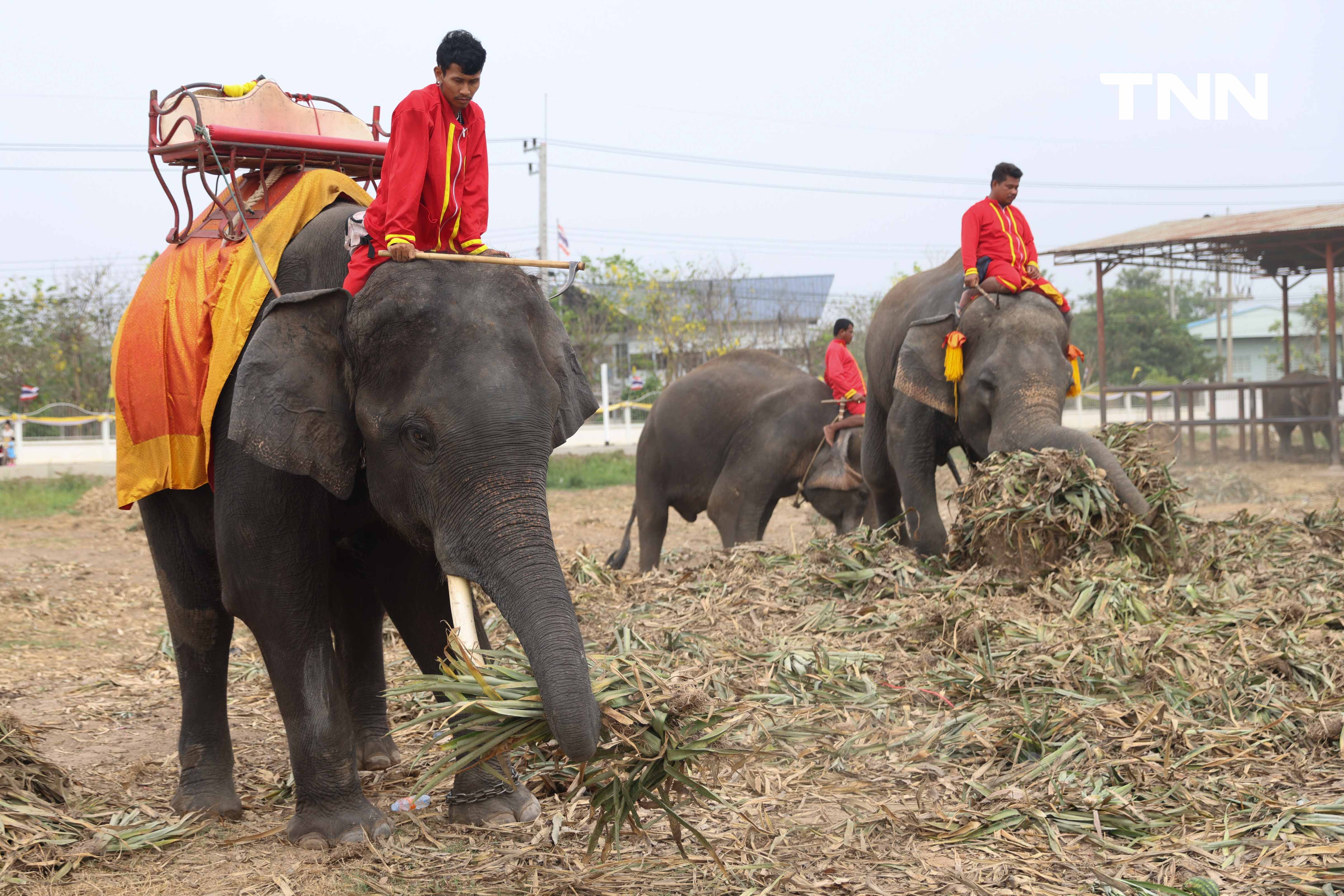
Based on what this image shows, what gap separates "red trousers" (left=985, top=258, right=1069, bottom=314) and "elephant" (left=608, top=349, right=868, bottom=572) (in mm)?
2902

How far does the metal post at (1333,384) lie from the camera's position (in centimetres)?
1802

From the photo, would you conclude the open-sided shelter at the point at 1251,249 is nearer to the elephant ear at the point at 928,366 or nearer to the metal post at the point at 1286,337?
the metal post at the point at 1286,337

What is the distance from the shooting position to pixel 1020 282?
25.1 ft

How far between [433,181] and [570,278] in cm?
53

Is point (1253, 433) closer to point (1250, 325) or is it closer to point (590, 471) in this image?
point (590, 471)

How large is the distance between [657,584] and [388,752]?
2.65 metres

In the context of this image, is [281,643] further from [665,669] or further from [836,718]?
[836,718]

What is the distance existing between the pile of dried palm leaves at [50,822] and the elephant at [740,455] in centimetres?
604

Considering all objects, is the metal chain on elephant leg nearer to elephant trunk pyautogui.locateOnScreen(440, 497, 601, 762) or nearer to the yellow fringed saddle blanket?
elephant trunk pyautogui.locateOnScreen(440, 497, 601, 762)

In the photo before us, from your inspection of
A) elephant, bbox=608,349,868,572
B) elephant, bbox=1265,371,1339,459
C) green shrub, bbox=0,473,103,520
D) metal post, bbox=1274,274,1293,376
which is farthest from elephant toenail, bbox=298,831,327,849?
metal post, bbox=1274,274,1293,376

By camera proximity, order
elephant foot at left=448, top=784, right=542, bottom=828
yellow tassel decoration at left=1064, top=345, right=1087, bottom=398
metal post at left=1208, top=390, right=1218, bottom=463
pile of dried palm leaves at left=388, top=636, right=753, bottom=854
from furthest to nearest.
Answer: metal post at left=1208, top=390, right=1218, bottom=463 → yellow tassel decoration at left=1064, top=345, right=1087, bottom=398 → elephant foot at left=448, top=784, right=542, bottom=828 → pile of dried palm leaves at left=388, top=636, right=753, bottom=854

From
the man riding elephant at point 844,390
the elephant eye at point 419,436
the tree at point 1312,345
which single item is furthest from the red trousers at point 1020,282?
the tree at point 1312,345

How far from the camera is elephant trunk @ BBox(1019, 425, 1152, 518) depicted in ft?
20.8

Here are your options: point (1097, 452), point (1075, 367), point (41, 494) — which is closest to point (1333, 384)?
point (1075, 367)
